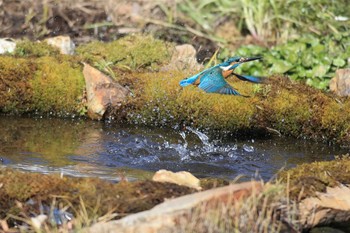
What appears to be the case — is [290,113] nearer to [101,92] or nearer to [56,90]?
[101,92]

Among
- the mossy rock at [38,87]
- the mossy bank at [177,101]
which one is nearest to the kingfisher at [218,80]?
the mossy bank at [177,101]

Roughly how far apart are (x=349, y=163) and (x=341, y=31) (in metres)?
3.83

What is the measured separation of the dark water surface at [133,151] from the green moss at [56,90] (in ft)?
0.37

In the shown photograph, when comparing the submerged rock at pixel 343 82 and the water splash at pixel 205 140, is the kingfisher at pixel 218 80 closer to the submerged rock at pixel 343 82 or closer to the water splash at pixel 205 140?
the water splash at pixel 205 140

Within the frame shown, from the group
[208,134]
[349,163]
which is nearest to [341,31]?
[208,134]

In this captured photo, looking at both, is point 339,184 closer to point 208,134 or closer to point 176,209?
point 176,209

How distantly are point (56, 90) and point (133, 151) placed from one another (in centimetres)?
101

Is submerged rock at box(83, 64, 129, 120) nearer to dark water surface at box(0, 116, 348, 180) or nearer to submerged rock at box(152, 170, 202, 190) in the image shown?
dark water surface at box(0, 116, 348, 180)

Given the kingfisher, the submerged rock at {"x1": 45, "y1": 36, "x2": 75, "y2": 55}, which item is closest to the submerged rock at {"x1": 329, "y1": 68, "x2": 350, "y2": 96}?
the kingfisher

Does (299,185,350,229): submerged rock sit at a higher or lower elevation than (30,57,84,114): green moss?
lower

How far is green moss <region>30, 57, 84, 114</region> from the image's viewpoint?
252 inches

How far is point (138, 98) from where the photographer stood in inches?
247

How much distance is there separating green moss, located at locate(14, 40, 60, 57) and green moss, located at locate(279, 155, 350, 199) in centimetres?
282

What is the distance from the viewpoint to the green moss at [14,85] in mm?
6316
